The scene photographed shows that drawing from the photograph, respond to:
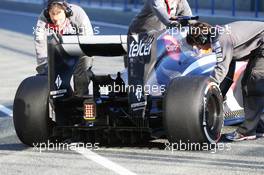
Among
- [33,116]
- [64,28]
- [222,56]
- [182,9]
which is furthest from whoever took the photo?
[182,9]

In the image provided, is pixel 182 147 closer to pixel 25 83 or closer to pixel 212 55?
pixel 212 55

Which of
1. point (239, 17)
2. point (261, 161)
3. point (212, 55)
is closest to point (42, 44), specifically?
point (212, 55)

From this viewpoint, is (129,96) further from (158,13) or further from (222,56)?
(158,13)

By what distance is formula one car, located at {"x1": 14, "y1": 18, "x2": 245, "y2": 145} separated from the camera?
7.91 metres

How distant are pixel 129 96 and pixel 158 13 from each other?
1.78 m

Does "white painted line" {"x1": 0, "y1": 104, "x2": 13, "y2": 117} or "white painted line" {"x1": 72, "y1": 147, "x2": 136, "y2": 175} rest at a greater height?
"white painted line" {"x1": 72, "y1": 147, "x2": 136, "y2": 175}

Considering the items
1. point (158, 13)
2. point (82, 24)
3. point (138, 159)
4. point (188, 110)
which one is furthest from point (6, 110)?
point (188, 110)

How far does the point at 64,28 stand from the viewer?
907 cm

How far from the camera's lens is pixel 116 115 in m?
8.27

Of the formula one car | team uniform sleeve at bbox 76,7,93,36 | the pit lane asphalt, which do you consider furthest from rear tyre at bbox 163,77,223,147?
team uniform sleeve at bbox 76,7,93,36

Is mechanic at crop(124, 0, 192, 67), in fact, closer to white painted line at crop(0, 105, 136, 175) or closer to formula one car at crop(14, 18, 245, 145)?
formula one car at crop(14, 18, 245, 145)

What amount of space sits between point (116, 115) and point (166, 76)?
2.11 ft

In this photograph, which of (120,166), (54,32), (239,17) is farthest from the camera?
(239,17)

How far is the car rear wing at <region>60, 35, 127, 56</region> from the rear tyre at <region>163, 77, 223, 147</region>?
0.73 meters
